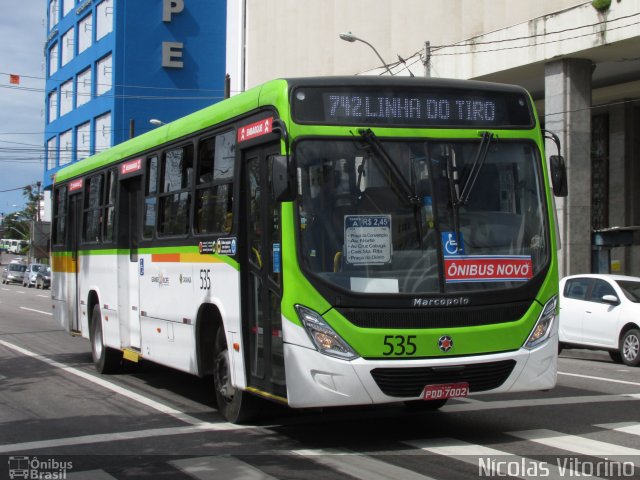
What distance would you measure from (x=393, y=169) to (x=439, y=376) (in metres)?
1.78

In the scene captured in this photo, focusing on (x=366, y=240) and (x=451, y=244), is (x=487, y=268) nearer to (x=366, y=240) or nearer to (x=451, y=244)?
(x=451, y=244)

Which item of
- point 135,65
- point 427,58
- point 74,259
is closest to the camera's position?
point 74,259

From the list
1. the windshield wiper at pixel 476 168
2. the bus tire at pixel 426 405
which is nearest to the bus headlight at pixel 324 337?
the windshield wiper at pixel 476 168

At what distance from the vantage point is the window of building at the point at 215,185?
356 inches

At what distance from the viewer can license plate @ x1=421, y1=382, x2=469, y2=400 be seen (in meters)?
7.50

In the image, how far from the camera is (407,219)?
7.70 metres

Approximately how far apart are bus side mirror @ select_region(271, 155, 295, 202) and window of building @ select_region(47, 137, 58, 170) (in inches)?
2599

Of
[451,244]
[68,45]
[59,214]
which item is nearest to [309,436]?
[451,244]

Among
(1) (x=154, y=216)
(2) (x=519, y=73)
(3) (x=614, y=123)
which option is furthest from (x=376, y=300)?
(3) (x=614, y=123)

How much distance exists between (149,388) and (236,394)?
11.2 feet

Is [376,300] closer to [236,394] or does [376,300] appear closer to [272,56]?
[236,394]

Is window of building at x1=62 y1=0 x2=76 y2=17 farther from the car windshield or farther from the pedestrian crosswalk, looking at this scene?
the pedestrian crosswalk

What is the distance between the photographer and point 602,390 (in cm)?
1168

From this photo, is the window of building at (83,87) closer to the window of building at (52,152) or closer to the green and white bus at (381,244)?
the window of building at (52,152)
